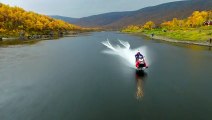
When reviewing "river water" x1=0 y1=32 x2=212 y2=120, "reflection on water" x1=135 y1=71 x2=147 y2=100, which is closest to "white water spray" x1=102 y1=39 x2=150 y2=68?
"reflection on water" x1=135 y1=71 x2=147 y2=100

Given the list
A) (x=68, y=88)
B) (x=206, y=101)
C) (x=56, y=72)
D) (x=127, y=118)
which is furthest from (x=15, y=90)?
(x=206, y=101)

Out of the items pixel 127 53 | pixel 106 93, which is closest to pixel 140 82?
pixel 106 93

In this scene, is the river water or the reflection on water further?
the reflection on water

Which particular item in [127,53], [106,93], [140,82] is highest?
[106,93]

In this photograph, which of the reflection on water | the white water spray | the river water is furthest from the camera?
the white water spray

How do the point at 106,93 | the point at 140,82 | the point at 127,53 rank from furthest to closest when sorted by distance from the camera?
the point at 127,53 → the point at 140,82 → the point at 106,93

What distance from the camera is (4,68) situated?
49.5 m

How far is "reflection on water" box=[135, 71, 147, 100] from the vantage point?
30.1 meters

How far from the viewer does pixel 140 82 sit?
3656cm

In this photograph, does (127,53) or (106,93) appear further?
(127,53)

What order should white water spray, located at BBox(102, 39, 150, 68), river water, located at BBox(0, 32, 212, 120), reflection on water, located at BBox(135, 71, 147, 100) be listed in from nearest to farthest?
1. river water, located at BBox(0, 32, 212, 120)
2. reflection on water, located at BBox(135, 71, 147, 100)
3. white water spray, located at BBox(102, 39, 150, 68)

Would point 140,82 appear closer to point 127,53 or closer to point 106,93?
point 106,93

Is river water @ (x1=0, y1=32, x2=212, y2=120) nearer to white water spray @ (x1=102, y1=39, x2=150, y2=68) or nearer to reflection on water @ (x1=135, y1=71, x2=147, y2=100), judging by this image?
reflection on water @ (x1=135, y1=71, x2=147, y2=100)

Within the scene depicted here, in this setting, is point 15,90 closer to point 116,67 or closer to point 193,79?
point 116,67
